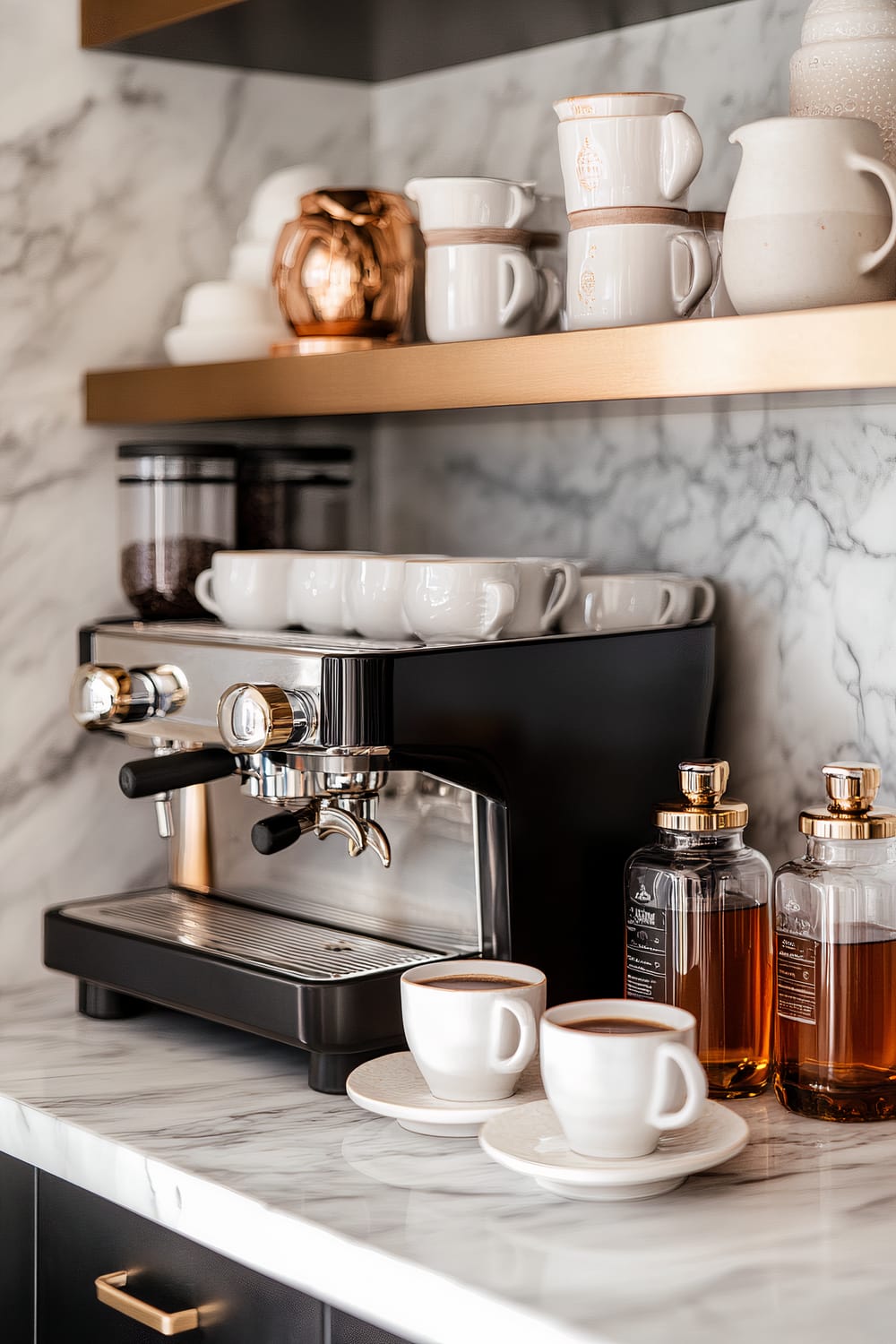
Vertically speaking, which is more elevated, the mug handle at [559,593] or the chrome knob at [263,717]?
the mug handle at [559,593]

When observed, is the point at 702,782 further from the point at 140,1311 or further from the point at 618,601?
the point at 140,1311

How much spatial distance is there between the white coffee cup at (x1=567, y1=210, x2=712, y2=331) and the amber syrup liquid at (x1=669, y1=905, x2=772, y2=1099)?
39 centimetres

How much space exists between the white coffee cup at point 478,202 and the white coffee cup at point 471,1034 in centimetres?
53

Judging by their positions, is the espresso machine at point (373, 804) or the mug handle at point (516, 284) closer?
A: the espresso machine at point (373, 804)

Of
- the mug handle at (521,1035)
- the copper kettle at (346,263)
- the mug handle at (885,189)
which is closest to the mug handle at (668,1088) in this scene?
the mug handle at (521,1035)

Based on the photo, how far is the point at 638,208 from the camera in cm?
105

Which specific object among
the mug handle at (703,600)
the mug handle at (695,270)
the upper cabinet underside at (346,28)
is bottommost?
the mug handle at (703,600)

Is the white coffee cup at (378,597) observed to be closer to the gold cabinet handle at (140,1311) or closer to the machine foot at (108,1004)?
the machine foot at (108,1004)

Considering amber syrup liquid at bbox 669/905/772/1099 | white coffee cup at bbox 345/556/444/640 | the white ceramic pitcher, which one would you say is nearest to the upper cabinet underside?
the white ceramic pitcher

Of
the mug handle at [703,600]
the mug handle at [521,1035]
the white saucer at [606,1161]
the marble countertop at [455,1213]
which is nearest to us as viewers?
the marble countertop at [455,1213]

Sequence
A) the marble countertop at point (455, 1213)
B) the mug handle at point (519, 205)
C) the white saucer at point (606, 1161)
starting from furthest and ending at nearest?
1. the mug handle at point (519, 205)
2. the white saucer at point (606, 1161)
3. the marble countertop at point (455, 1213)

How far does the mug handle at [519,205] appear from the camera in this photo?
117cm

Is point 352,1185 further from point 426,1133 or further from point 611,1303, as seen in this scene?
point 611,1303

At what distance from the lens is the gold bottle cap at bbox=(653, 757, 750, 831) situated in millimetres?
1060
